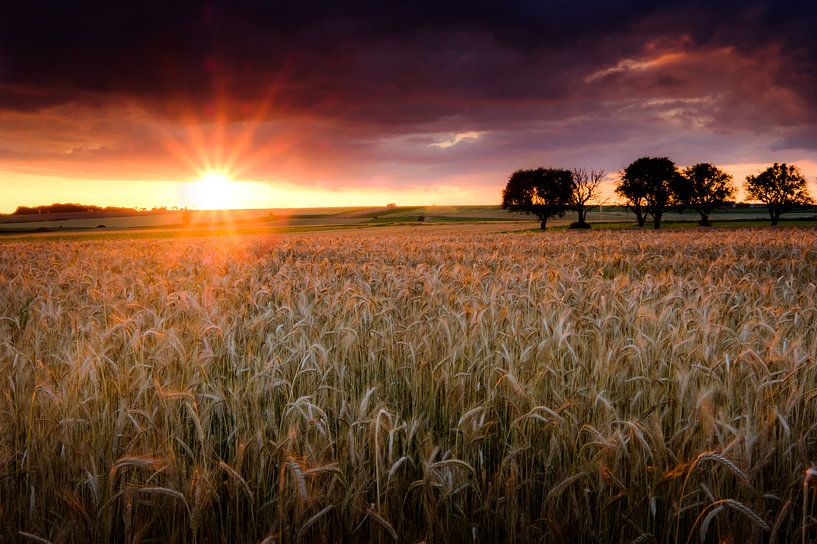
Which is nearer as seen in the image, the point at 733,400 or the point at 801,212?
the point at 733,400

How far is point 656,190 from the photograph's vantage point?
7662 centimetres

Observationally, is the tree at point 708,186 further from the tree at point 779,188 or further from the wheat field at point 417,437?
the wheat field at point 417,437

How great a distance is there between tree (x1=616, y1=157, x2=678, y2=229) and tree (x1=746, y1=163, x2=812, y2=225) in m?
19.1

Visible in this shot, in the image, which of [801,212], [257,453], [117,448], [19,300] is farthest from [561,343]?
[801,212]

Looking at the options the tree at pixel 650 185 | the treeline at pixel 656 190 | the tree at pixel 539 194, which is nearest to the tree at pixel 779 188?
the treeline at pixel 656 190

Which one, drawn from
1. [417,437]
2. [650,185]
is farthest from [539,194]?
[417,437]

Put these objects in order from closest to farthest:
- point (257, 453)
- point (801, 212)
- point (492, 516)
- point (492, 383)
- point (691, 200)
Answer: point (492, 516) < point (257, 453) < point (492, 383) < point (691, 200) < point (801, 212)

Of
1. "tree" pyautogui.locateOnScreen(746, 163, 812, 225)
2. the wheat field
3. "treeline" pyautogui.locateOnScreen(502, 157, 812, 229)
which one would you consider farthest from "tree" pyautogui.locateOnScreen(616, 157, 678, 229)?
the wheat field

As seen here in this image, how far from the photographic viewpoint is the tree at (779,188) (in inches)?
3226

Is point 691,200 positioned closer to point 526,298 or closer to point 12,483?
point 526,298

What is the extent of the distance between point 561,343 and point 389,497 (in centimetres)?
197

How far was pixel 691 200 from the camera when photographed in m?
78.6

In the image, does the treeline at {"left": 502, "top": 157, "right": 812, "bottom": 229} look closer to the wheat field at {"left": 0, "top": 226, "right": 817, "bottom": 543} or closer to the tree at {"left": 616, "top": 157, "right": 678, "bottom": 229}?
the tree at {"left": 616, "top": 157, "right": 678, "bottom": 229}

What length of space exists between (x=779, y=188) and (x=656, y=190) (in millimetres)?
26505
